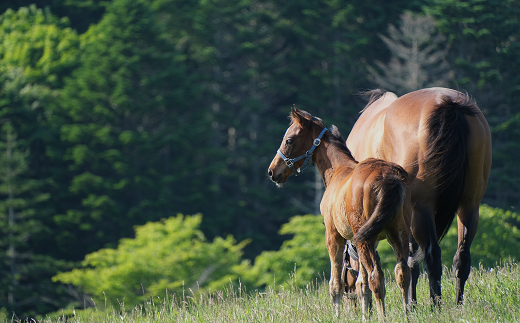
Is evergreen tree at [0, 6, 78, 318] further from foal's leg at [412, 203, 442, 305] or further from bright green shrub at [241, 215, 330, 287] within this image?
foal's leg at [412, 203, 442, 305]

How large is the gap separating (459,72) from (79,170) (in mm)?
19261

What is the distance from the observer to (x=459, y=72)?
102 feet

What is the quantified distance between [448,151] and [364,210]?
1.01 m

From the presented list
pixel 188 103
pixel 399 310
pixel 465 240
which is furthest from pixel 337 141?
pixel 188 103

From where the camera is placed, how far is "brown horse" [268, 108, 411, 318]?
438cm

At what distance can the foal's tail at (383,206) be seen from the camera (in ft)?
14.2

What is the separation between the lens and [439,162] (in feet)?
16.6

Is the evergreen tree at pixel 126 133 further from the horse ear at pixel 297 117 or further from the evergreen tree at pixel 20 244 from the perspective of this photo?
the horse ear at pixel 297 117

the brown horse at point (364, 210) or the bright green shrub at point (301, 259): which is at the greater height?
the brown horse at point (364, 210)

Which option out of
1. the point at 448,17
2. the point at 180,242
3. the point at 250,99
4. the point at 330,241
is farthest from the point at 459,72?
the point at 330,241

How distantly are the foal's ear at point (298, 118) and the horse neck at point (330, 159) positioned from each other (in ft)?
0.82

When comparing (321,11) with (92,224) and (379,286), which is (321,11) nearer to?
(92,224)

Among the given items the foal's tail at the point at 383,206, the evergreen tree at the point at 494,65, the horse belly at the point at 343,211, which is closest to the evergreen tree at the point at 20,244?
the evergreen tree at the point at 494,65

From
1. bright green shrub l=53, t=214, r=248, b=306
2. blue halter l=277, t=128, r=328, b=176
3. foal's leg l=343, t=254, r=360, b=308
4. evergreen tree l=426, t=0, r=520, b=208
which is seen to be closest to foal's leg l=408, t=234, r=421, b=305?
foal's leg l=343, t=254, r=360, b=308
